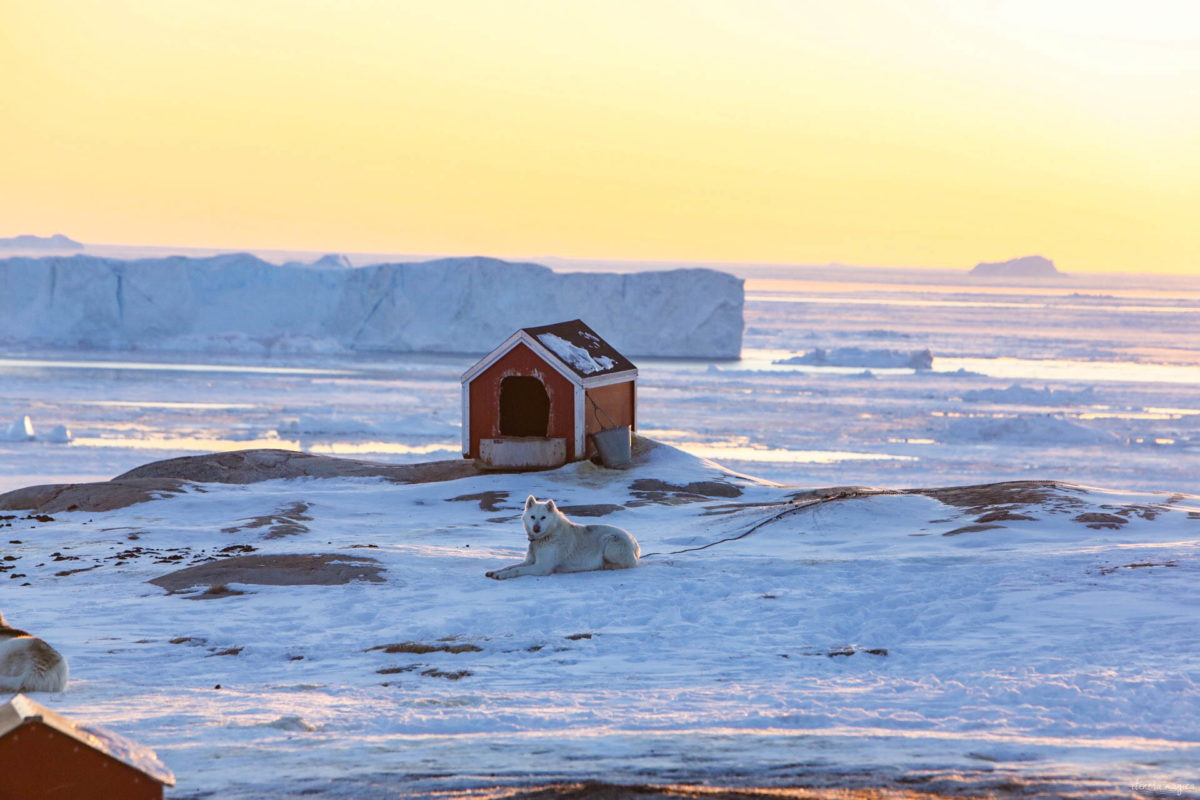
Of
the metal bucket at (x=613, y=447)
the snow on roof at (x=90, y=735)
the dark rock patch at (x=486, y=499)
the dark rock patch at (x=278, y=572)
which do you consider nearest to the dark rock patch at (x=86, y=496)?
the dark rock patch at (x=486, y=499)

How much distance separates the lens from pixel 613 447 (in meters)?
21.3

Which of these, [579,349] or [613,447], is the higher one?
[579,349]

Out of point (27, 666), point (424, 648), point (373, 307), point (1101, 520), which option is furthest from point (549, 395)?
point (373, 307)

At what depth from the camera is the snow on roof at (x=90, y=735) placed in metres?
5.05

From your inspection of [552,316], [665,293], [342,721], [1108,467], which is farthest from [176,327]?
[342,721]

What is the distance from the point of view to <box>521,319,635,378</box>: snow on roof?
2127cm

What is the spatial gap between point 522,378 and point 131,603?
1232cm

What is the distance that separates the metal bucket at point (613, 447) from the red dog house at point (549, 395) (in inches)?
9.4

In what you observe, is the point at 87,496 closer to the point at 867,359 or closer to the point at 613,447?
the point at 613,447

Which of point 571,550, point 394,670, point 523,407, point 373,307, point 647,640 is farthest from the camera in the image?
point 373,307

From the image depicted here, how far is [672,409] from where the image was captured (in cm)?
3775

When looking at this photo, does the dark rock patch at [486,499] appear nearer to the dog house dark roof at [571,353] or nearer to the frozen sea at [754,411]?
the dog house dark roof at [571,353]

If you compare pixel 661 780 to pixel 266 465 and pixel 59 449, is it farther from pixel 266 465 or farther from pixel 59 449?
pixel 59 449

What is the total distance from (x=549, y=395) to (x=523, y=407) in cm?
239
